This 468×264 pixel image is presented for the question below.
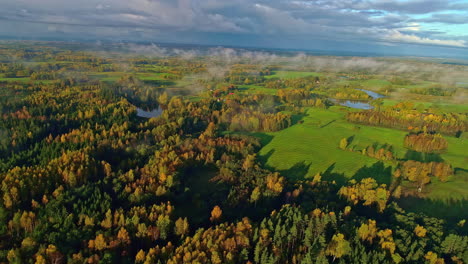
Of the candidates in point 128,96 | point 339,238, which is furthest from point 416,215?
point 128,96

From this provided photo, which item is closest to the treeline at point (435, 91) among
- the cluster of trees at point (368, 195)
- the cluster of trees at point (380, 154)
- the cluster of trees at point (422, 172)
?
the cluster of trees at point (380, 154)

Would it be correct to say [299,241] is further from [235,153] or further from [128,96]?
[128,96]

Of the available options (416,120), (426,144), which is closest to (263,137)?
(426,144)

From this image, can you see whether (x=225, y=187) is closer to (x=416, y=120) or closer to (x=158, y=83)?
(x=416, y=120)

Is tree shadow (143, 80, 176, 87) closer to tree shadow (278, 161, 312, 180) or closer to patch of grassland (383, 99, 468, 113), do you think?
tree shadow (278, 161, 312, 180)

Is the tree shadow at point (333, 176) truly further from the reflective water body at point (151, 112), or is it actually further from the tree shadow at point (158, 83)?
the tree shadow at point (158, 83)

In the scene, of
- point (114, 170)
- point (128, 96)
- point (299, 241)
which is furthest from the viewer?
point (128, 96)

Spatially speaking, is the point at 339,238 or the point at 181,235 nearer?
the point at 339,238
